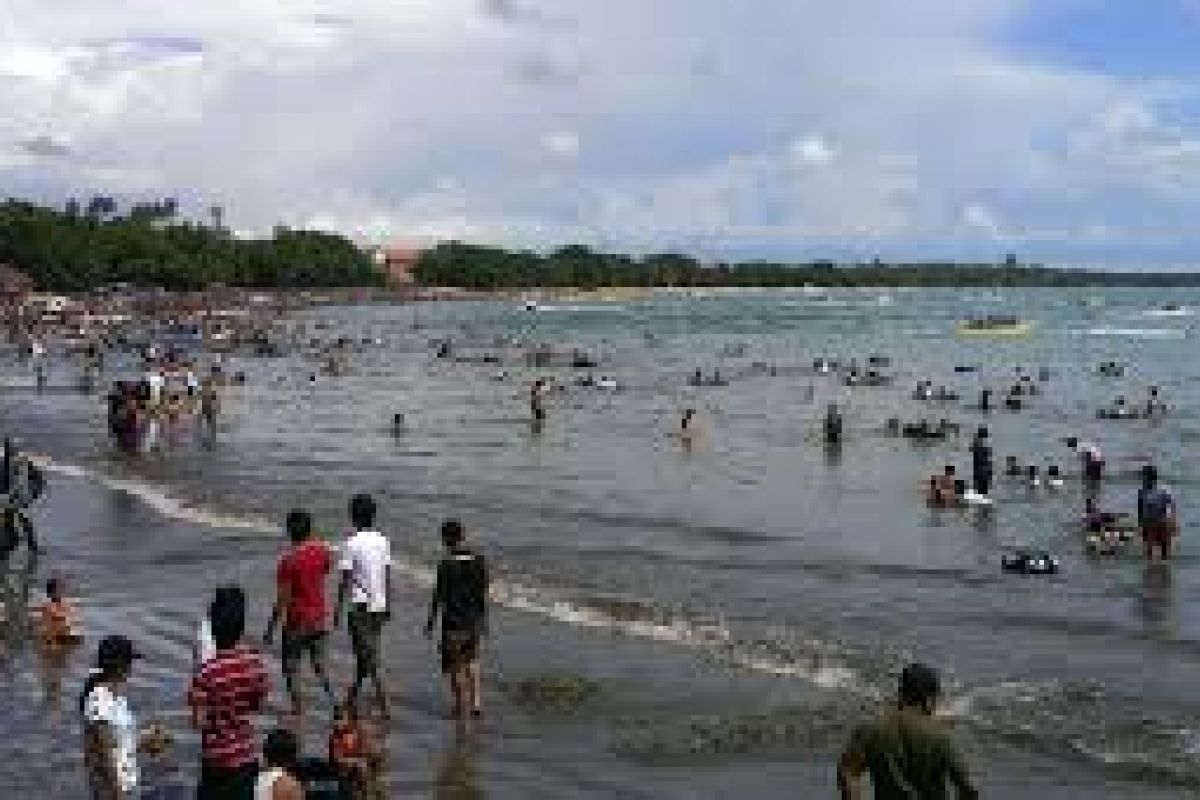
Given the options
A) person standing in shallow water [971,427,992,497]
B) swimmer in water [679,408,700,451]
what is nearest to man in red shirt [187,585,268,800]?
person standing in shallow water [971,427,992,497]

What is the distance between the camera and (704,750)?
50.1 feet

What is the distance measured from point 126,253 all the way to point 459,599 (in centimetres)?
15268

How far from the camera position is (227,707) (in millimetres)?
10227

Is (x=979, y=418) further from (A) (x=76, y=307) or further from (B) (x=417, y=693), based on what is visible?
(A) (x=76, y=307)

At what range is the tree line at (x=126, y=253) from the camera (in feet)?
480

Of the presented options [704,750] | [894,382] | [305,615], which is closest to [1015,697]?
[704,750]

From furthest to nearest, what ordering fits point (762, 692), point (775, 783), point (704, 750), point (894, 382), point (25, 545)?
1. point (894, 382)
2. point (25, 545)
3. point (762, 692)
4. point (704, 750)
5. point (775, 783)

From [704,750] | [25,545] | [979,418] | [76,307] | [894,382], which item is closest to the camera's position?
[704,750]

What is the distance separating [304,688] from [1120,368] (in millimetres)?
78597

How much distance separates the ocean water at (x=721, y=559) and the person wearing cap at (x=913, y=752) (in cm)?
→ 468

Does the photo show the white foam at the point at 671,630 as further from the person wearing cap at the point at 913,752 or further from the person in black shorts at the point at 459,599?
the person wearing cap at the point at 913,752

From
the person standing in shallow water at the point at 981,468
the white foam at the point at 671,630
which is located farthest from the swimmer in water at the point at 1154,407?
the white foam at the point at 671,630

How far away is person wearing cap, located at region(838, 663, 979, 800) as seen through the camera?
30.3 feet

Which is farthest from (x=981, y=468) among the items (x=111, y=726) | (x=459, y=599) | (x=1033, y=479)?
(x=111, y=726)
